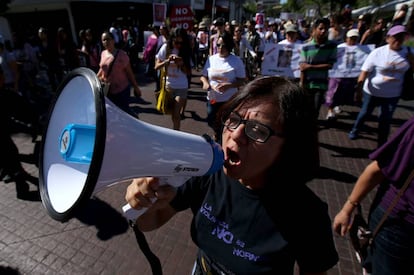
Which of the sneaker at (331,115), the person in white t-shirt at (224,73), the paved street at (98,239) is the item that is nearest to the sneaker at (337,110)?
the sneaker at (331,115)

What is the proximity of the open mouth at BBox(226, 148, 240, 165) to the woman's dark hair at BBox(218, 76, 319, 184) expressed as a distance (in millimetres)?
177

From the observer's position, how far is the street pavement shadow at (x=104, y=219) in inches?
122

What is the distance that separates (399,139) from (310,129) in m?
0.71

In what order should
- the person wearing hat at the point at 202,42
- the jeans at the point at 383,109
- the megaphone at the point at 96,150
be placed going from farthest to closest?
the person wearing hat at the point at 202,42, the jeans at the point at 383,109, the megaphone at the point at 96,150

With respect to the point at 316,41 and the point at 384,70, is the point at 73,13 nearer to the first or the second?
the point at 316,41

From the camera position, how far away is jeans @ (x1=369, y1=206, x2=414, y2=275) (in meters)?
1.52

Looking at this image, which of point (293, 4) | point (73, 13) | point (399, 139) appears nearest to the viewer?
point (399, 139)

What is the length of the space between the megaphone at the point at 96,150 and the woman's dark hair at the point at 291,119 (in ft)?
0.86

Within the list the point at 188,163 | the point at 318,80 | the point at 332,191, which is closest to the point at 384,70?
the point at 318,80

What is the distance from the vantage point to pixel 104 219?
10.8 ft

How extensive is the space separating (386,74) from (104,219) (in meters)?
4.52

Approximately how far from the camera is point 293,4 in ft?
189

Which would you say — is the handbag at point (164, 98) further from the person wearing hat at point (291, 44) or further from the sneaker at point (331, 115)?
the sneaker at point (331, 115)

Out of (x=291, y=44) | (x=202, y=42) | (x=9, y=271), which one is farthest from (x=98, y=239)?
(x=202, y=42)
